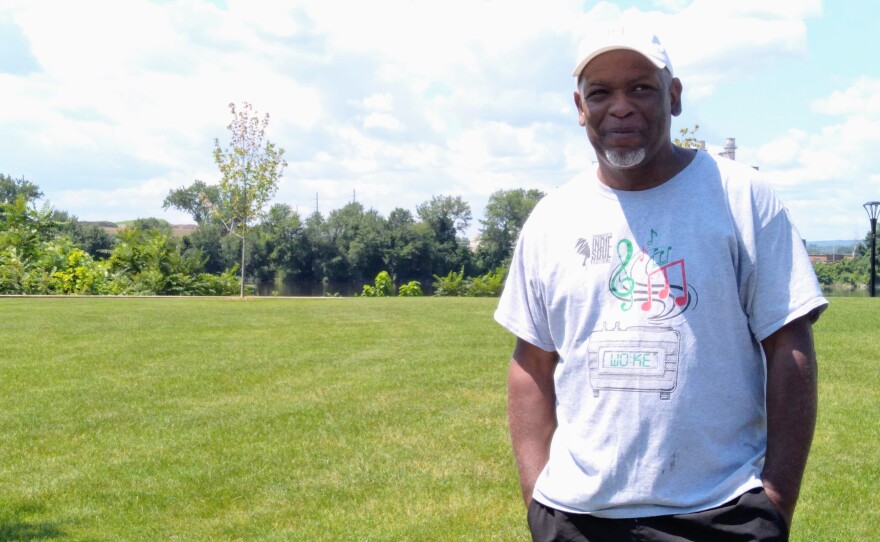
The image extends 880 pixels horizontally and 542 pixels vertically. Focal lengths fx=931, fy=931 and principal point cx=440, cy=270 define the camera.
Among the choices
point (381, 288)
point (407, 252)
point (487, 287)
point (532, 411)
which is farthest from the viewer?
point (407, 252)

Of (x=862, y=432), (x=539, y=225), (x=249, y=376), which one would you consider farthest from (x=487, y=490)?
(x=249, y=376)

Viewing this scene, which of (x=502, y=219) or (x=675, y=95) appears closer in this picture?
(x=675, y=95)

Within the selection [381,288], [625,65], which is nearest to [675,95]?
[625,65]

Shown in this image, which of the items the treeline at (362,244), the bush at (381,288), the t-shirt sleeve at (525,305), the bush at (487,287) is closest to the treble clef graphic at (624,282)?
the t-shirt sleeve at (525,305)

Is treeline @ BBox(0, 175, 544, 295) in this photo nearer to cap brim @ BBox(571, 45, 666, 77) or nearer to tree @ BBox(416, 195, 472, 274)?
tree @ BBox(416, 195, 472, 274)

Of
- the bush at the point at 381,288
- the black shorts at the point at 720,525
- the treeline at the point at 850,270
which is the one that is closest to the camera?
the black shorts at the point at 720,525

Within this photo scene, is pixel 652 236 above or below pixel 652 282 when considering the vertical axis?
above

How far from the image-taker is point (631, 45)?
226 centimetres

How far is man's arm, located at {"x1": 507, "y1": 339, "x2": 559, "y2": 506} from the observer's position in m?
2.49

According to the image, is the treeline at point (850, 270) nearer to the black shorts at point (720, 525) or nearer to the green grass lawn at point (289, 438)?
the green grass lawn at point (289, 438)

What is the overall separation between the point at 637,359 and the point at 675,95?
72 cm

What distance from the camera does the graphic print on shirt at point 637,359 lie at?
6.93ft

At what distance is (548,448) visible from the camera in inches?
98.0

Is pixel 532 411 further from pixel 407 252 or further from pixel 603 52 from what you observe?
pixel 407 252
